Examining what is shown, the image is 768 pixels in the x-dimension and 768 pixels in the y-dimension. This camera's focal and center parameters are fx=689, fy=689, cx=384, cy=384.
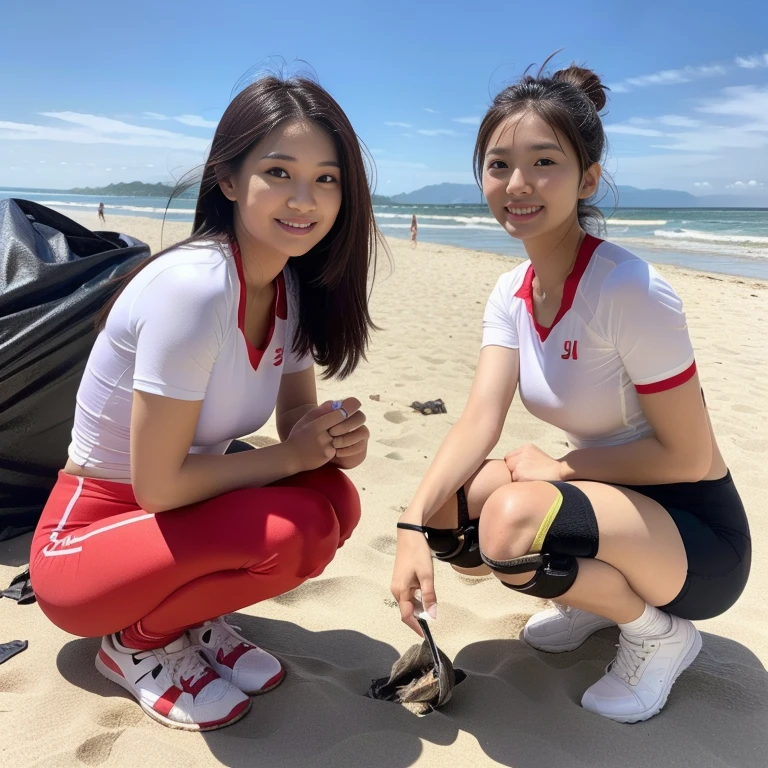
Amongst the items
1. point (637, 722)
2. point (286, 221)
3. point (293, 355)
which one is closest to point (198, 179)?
point (286, 221)

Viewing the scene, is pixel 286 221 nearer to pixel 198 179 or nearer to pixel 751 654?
pixel 198 179

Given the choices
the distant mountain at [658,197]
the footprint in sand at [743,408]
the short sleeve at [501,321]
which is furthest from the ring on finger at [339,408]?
the distant mountain at [658,197]

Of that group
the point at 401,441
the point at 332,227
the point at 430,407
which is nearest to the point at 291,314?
the point at 332,227

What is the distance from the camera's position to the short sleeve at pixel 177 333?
1.48 metres

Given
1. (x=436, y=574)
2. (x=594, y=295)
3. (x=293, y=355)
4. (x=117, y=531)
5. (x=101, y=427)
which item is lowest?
(x=436, y=574)

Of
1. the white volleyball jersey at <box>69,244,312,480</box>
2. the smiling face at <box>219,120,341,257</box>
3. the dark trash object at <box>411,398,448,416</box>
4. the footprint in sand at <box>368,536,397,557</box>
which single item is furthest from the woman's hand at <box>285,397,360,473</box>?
the dark trash object at <box>411,398,448,416</box>

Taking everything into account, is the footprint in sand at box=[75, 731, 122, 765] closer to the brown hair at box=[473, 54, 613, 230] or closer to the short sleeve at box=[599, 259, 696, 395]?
the short sleeve at box=[599, 259, 696, 395]

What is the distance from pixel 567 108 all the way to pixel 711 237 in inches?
993

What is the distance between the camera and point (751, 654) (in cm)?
197

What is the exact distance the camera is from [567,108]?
68.7 inches

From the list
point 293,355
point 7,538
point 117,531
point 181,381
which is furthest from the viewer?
point 7,538

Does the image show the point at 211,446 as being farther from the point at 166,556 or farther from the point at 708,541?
the point at 708,541

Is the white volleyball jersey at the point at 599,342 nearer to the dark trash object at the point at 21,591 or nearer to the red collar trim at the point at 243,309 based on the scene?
the red collar trim at the point at 243,309

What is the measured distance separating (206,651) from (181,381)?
32.1 inches
